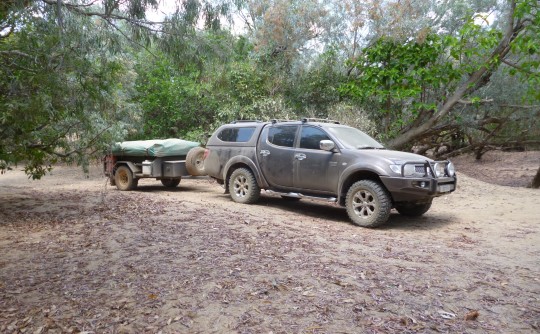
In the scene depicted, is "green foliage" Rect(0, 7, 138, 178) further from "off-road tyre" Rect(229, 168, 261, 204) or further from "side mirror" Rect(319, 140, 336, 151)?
"side mirror" Rect(319, 140, 336, 151)

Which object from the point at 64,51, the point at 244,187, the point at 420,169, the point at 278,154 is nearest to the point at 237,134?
the point at 244,187

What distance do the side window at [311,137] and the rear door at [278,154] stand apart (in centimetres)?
19

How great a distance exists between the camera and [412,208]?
8445 mm

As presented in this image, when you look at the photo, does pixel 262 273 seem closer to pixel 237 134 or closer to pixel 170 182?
pixel 237 134

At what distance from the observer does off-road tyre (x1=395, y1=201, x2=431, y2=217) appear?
8.33m

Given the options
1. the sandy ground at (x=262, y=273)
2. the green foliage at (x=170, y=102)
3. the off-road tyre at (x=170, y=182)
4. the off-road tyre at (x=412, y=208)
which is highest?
the green foliage at (x=170, y=102)

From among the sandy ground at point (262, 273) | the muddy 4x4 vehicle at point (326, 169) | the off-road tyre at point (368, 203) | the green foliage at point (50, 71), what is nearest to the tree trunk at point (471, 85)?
the sandy ground at point (262, 273)

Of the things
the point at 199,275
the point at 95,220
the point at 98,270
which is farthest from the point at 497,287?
the point at 95,220

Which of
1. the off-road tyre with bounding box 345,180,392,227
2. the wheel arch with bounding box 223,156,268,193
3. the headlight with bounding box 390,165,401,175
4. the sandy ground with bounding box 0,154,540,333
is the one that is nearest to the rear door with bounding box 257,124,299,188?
the wheel arch with bounding box 223,156,268,193

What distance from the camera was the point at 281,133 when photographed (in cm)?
915

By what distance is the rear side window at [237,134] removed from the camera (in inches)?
383

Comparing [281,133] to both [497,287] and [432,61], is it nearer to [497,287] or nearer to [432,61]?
[497,287]

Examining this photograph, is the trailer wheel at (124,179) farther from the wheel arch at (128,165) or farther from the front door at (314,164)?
the front door at (314,164)

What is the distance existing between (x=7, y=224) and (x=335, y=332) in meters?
6.77
